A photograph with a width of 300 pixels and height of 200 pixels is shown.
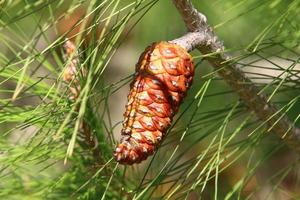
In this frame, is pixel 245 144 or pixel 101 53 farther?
pixel 245 144

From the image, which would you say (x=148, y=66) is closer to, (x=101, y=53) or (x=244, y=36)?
(x=101, y=53)

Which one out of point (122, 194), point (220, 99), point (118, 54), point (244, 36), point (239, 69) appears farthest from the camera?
point (118, 54)

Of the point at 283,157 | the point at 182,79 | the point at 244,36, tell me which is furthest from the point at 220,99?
the point at 182,79
